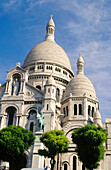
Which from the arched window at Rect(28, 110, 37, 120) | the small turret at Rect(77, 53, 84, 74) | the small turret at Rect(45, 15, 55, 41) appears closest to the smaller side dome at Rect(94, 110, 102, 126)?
the arched window at Rect(28, 110, 37, 120)

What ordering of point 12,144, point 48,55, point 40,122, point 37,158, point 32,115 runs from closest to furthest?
point 12,144 < point 37,158 < point 40,122 < point 32,115 < point 48,55

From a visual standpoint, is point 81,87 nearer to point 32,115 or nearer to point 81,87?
point 81,87

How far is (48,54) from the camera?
214 feet

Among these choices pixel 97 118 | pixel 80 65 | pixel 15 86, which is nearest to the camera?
pixel 97 118

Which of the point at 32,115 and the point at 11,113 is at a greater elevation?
the point at 11,113

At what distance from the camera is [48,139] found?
35719 millimetres

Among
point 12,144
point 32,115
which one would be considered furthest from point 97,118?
point 12,144

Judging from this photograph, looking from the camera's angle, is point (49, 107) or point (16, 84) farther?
point (16, 84)

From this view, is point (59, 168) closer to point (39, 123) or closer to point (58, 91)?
point (39, 123)

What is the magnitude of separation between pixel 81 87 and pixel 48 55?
15666mm

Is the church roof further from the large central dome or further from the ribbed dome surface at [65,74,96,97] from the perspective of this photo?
the large central dome

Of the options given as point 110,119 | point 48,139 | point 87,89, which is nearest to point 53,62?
point 87,89

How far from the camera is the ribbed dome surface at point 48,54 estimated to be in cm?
6469

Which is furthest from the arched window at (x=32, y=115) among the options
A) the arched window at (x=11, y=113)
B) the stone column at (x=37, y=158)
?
the stone column at (x=37, y=158)
